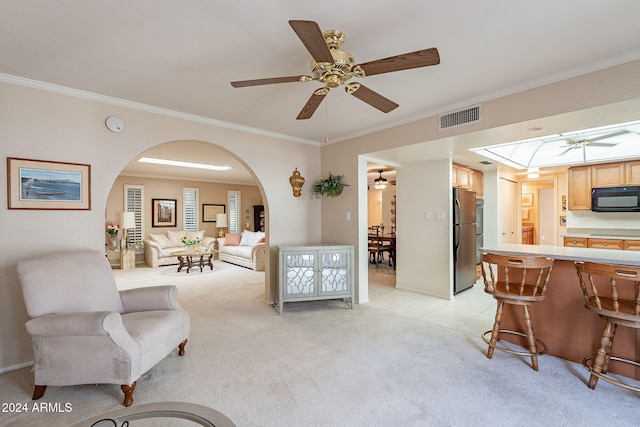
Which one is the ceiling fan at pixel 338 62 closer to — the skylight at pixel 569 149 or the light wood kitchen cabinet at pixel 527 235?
the skylight at pixel 569 149

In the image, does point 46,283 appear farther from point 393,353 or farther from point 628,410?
point 628,410

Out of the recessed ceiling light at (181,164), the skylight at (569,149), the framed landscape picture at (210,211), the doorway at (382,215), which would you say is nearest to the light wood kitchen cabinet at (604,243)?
the skylight at (569,149)

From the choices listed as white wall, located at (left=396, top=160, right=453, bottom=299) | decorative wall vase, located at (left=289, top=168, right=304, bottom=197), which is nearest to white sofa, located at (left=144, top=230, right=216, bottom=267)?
decorative wall vase, located at (left=289, top=168, right=304, bottom=197)

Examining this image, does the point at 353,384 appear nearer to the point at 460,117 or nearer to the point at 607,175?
the point at 460,117

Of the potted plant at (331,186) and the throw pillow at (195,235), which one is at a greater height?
the potted plant at (331,186)

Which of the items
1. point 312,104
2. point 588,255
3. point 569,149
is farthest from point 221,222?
point 588,255

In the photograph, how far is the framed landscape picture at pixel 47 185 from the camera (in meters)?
2.50

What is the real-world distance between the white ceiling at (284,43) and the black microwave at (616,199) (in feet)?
12.8

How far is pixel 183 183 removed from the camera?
880cm

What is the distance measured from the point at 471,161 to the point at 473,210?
824 millimetres

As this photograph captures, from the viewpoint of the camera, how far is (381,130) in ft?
12.9

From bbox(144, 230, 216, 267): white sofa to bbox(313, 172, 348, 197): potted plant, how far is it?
4470 mm

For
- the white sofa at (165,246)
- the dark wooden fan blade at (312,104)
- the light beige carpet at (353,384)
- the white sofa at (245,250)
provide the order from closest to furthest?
the light beige carpet at (353,384) < the dark wooden fan blade at (312,104) < the white sofa at (245,250) < the white sofa at (165,246)

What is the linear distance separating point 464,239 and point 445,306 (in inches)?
47.0
